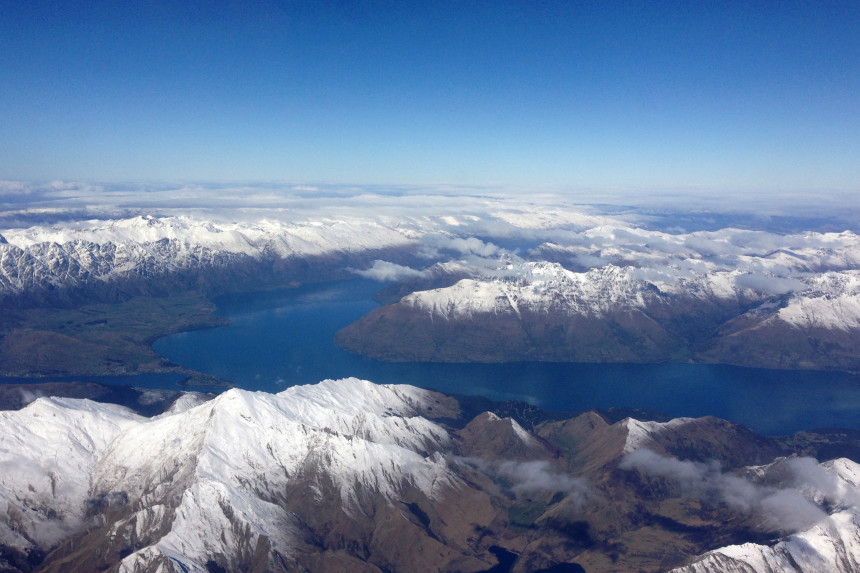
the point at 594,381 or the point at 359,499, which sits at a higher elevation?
the point at 359,499

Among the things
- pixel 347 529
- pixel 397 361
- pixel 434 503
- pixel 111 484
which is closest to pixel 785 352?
pixel 397 361

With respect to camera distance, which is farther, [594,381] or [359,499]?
[594,381]

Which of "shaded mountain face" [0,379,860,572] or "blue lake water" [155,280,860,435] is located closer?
"shaded mountain face" [0,379,860,572]

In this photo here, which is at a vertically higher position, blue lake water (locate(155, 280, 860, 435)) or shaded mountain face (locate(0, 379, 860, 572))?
shaded mountain face (locate(0, 379, 860, 572))

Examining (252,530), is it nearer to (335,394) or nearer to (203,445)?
(203,445)

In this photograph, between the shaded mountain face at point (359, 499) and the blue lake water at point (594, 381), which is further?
the blue lake water at point (594, 381)
